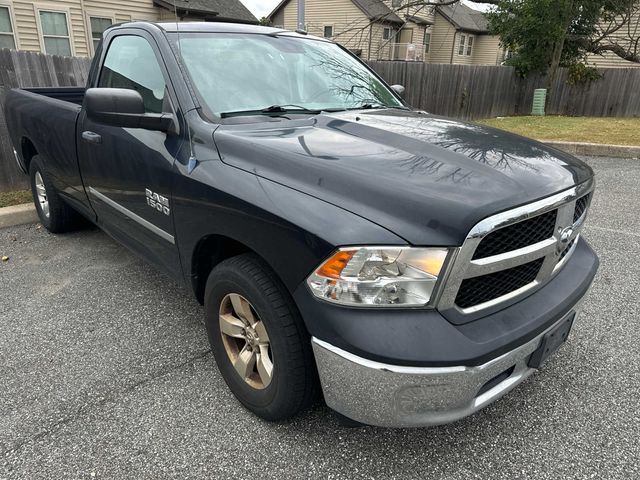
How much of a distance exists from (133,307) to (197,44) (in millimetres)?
1857

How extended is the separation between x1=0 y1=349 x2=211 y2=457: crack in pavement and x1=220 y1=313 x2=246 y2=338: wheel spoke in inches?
23.1

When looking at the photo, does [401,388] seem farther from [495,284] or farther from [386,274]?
[495,284]

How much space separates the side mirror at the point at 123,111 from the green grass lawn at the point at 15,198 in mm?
3886

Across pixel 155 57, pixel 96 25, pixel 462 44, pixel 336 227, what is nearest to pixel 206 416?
pixel 336 227

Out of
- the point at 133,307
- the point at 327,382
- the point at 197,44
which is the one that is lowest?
the point at 133,307

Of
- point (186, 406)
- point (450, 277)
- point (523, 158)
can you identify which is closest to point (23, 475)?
point (186, 406)

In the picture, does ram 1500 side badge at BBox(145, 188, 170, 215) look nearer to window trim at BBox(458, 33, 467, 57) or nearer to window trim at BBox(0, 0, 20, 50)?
window trim at BBox(0, 0, 20, 50)

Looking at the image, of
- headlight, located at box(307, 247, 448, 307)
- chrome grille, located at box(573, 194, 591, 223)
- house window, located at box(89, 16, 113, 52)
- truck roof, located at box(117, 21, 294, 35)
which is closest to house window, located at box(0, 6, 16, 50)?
house window, located at box(89, 16, 113, 52)

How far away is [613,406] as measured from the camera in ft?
7.97

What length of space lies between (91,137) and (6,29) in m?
12.6

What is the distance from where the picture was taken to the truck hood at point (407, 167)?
1.72 metres

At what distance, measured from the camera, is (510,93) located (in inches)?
656

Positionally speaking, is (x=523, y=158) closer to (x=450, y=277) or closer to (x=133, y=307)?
(x=450, y=277)

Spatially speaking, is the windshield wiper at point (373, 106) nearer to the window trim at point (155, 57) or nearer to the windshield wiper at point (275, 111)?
the windshield wiper at point (275, 111)
